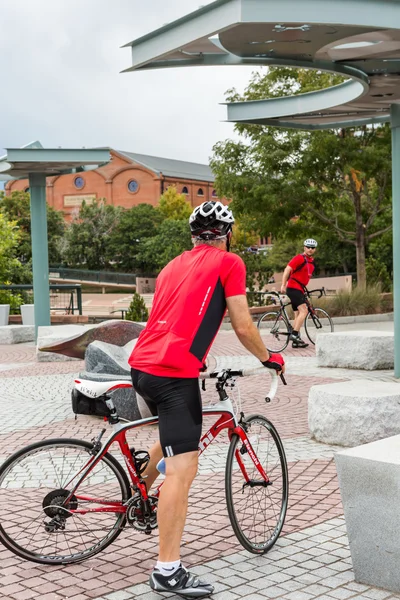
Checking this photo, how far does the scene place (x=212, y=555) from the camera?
439 cm

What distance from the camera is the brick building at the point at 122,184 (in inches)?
3189

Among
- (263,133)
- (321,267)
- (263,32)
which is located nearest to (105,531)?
(263,32)

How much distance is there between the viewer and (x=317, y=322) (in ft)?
50.1

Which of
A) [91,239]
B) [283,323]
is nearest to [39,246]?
[283,323]

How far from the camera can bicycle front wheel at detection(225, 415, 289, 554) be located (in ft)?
13.7

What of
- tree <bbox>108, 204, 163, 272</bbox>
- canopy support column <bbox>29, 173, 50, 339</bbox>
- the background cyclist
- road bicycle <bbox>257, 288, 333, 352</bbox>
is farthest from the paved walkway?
tree <bbox>108, 204, 163, 272</bbox>

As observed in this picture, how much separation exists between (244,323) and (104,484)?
3.89 ft

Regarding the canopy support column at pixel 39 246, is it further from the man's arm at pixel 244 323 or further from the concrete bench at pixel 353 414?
the man's arm at pixel 244 323

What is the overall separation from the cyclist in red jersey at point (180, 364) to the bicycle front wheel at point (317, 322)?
11455 mm

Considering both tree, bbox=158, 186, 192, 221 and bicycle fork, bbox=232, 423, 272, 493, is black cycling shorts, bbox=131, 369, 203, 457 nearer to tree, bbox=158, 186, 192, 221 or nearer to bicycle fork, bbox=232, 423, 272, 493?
bicycle fork, bbox=232, 423, 272, 493

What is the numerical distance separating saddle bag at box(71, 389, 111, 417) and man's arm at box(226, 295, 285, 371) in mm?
785

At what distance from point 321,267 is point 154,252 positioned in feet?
47.8

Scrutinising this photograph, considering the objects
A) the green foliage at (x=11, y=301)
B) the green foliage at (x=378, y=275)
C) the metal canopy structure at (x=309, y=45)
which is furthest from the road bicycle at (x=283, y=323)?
the green foliage at (x=378, y=275)

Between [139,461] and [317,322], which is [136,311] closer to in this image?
[317,322]
